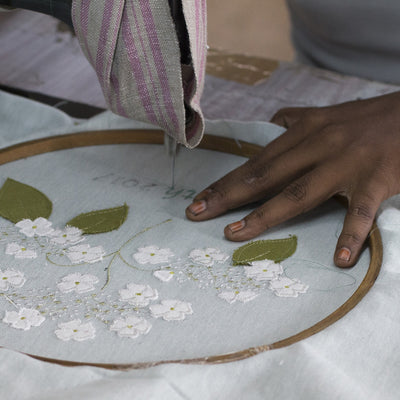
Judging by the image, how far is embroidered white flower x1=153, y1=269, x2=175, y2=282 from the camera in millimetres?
502

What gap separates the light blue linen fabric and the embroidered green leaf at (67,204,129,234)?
1.72 ft

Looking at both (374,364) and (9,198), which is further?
(9,198)

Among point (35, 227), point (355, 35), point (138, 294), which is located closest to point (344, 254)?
point (138, 294)

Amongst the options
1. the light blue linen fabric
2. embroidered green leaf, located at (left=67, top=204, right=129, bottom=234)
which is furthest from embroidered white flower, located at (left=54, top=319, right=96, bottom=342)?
the light blue linen fabric

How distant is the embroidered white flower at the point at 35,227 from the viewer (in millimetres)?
558

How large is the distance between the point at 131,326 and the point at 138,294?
0.13 feet

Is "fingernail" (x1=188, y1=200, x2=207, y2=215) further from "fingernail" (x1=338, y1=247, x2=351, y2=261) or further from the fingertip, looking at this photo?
"fingernail" (x1=338, y1=247, x2=351, y2=261)

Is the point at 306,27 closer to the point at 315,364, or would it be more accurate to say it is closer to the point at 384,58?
the point at 384,58

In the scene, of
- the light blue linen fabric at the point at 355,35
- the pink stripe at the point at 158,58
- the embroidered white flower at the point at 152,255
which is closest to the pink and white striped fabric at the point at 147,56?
the pink stripe at the point at 158,58

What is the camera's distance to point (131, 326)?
0.45 meters

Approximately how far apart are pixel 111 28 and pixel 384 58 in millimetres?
629

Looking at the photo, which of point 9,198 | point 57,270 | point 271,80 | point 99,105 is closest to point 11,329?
point 57,270

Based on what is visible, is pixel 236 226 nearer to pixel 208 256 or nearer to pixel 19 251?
pixel 208 256

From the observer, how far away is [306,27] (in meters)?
1.05
